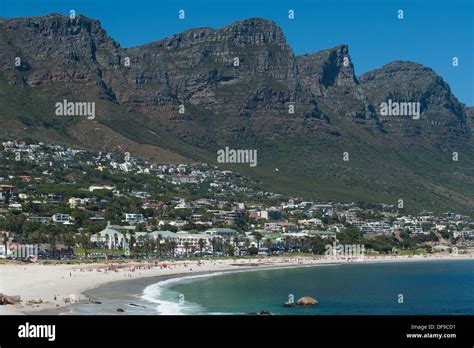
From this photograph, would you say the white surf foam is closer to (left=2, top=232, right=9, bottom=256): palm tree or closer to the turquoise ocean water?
the turquoise ocean water

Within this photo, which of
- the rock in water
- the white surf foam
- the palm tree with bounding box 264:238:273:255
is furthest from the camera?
the palm tree with bounding box 264:238:273:255

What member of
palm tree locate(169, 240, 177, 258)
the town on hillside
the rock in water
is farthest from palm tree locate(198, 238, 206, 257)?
the rock in water

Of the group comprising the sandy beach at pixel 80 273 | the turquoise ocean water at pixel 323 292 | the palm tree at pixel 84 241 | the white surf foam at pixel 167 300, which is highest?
the palm tree at pixel 84 241

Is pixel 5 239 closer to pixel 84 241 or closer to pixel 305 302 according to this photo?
pixel 84 241

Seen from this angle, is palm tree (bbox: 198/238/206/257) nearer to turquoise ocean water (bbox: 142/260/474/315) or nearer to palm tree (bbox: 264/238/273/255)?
palm tree (bbox: 264/238/273/255)

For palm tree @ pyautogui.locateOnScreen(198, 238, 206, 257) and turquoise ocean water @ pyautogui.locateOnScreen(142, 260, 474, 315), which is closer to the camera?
turquoise ocean water @ pyautogui.locateOnScreen(142, 260, 474, 315)

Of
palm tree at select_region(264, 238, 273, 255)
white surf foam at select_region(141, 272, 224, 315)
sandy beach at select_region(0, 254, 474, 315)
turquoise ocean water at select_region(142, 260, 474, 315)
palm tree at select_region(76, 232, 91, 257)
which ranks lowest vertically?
turquoise ocean water at select_region(142, 260, 474, 315)

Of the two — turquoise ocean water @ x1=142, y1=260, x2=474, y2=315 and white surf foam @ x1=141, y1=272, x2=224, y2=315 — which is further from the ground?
white surf foam @ x1=141, y1=272, x2=224, y2=315

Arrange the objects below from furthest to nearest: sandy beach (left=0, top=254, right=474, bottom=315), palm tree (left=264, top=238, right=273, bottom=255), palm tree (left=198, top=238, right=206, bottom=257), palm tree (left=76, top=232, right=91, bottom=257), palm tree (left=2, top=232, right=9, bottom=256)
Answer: palm tree (left=264, top=238, right=273, bottom=255) < palm tree (left=198, top=238, right=206, bottom=257) < palm tree (left=76, top=232, right=91, bottom=257) < palm tree (left=2, top=232, right=9, bottom=256) < sandy beach (left=0, top=254, right=474, bottom=315)

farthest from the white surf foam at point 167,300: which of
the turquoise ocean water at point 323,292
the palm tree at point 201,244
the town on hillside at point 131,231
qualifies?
the palm tree at point 201,244

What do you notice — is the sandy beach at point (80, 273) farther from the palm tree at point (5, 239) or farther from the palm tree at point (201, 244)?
the palm tree at point (5, 239)
